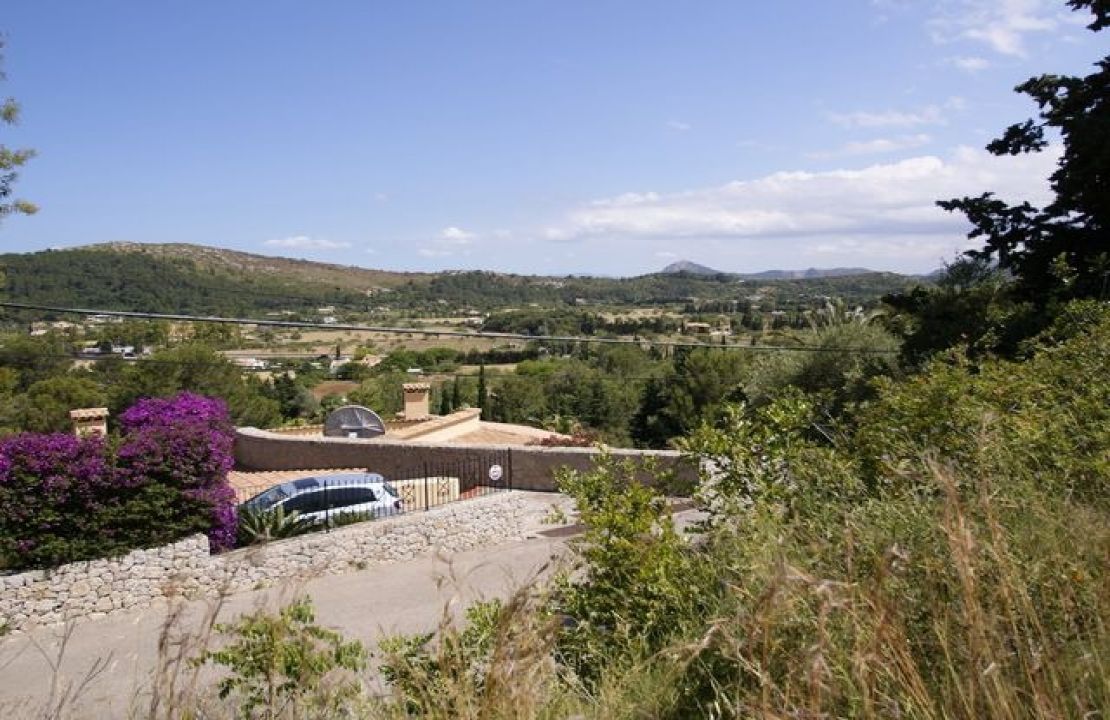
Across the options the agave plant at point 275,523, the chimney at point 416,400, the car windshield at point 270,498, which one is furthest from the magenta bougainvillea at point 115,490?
the chimney at point 416,400

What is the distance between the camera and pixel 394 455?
17438 millimetres

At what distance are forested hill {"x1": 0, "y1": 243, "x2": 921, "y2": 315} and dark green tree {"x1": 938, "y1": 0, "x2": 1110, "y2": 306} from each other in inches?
2229

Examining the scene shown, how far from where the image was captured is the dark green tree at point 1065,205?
34.6 feet

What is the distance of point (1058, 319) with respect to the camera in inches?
293

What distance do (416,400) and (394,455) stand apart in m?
8.87

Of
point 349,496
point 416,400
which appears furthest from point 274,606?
point 416,400

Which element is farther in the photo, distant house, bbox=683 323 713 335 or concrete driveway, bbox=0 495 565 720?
distant house, bbox=683 323 713 335

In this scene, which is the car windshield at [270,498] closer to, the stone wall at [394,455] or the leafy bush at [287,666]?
the stone wall at [394,455]

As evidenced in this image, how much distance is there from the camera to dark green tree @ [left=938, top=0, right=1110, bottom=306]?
34.6ft

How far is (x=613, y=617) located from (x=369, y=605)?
7.04 meters

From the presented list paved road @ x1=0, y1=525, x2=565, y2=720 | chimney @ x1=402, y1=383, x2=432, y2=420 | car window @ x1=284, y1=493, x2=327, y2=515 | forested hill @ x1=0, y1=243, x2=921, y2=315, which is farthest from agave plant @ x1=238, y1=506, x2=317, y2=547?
forested hill @ x1=0, y1=243, x2=921, y2=315

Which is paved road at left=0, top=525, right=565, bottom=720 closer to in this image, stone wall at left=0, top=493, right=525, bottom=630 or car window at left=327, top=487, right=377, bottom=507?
stone wall at left=0, top=493, right=525, bottom=630

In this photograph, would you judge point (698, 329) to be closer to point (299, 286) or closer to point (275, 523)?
point (299, 286)

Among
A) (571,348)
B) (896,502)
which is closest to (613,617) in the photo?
(896,502)
